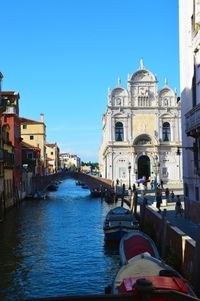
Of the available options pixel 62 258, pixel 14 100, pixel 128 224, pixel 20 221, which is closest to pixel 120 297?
pixel 62 258

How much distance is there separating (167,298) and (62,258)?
12853 mm

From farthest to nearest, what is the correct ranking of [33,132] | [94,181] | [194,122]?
[33,132] < [94,181] < [194,122]

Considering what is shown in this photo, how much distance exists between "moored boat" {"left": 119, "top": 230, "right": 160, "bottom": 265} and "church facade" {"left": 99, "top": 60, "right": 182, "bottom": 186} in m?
39.9

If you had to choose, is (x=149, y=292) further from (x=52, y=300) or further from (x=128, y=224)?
(x=128, y=224)

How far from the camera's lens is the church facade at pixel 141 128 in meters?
54.2

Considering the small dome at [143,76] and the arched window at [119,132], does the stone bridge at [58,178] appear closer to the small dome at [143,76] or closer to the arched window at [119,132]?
the arched window at [119,132]

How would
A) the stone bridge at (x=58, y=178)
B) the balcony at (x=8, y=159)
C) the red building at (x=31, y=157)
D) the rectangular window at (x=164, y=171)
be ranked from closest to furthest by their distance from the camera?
1. the balcony at (x=8, y=159)
2. the stone bridge at (x=58, y=178)
3. the red building at (x=31, y=157)
4. the rectangular window at (x=164, y=171)

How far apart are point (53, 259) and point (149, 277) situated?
937cm

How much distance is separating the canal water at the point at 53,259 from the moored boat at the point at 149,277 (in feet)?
11.1

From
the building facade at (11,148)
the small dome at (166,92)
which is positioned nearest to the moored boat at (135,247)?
the building facade at (11,148)

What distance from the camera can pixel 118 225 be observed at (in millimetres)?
18984

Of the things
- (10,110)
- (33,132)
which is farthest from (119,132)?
(10,110)

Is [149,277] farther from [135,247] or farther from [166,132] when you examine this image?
[166,132]

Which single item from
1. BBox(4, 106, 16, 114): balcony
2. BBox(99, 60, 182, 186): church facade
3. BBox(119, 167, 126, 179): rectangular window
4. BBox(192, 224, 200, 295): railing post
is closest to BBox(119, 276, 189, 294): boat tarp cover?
BBox(192, 224, 200, 295): railing post
